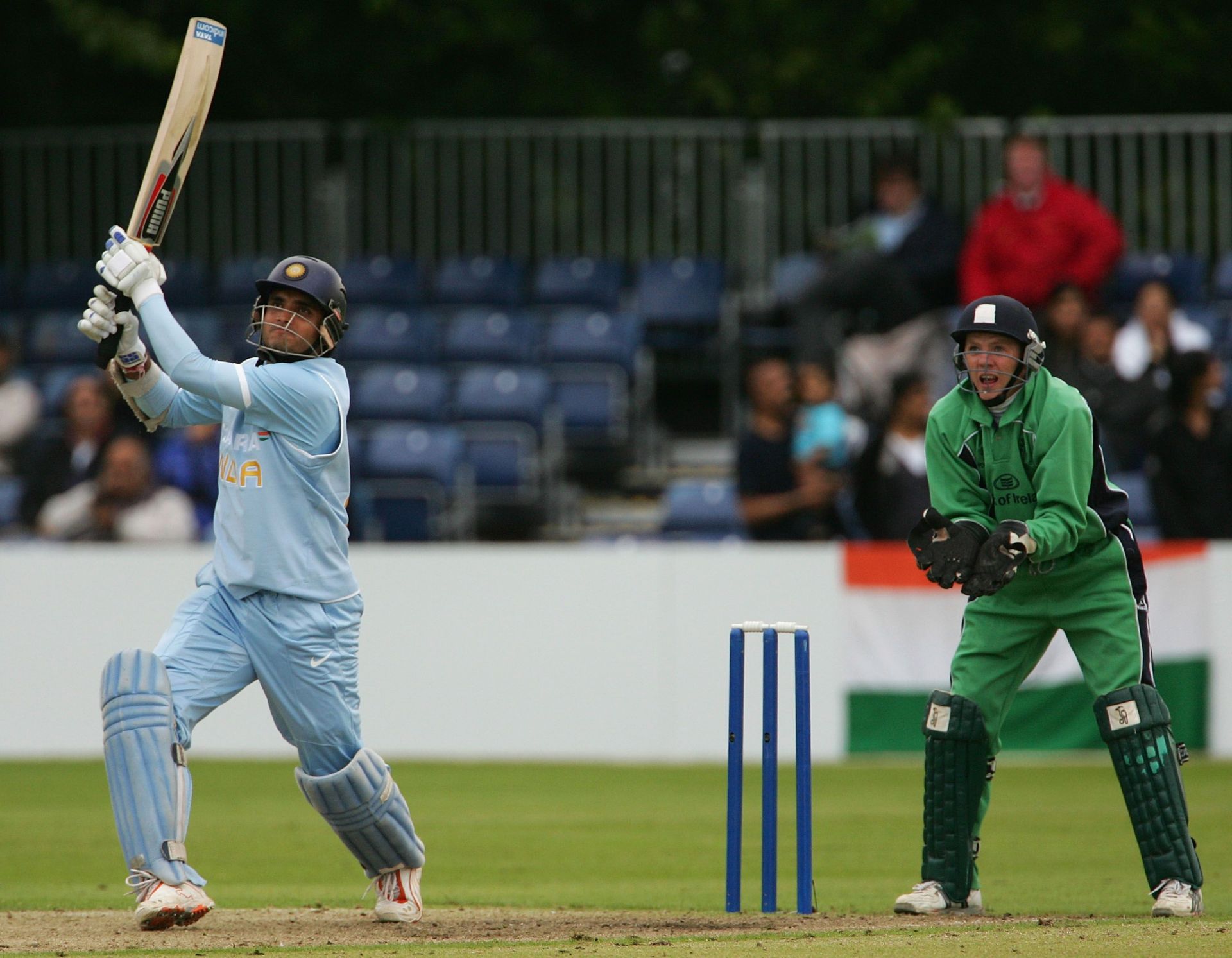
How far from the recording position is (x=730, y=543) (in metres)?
12.0

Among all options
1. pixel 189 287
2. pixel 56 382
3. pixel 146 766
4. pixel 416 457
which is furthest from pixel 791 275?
pixel 146 766

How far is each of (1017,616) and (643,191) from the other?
387 inches

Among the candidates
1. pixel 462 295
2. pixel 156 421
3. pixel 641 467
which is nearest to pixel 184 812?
pixel 156 421

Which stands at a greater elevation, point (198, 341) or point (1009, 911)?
point (198, 341)

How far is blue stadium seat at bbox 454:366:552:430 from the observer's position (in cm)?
1401

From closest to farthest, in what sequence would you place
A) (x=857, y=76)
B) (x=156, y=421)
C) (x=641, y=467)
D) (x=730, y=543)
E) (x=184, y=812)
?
(x=184, y=812)
(x=156, y=421)
(x=730, y=543)
(x=641, y=467)
(x=857, y=76)

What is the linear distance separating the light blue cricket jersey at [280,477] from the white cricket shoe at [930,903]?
217 cm

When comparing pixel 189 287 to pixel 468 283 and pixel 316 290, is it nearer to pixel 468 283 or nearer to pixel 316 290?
pixel 468 283

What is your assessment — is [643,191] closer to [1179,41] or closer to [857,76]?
[857,76]

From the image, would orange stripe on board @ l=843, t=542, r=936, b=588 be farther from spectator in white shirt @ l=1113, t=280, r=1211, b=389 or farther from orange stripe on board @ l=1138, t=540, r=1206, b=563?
spectator in white shirt @ l=1113, t=280, r=1211, b=389

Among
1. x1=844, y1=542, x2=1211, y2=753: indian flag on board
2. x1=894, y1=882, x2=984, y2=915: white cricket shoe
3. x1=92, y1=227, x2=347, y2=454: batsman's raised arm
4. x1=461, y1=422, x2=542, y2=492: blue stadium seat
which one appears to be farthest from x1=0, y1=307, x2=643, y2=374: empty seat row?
x1=894, y1=882, x2=984, y2=915: white cricket shoe

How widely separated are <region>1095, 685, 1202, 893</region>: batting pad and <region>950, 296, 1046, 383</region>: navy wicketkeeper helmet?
1153 millimetres

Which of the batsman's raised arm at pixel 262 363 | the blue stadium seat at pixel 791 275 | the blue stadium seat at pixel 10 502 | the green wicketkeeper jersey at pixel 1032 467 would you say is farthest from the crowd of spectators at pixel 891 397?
the batsman's raised arm at pixel 262 363

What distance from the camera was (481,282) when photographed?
15.6 meters
